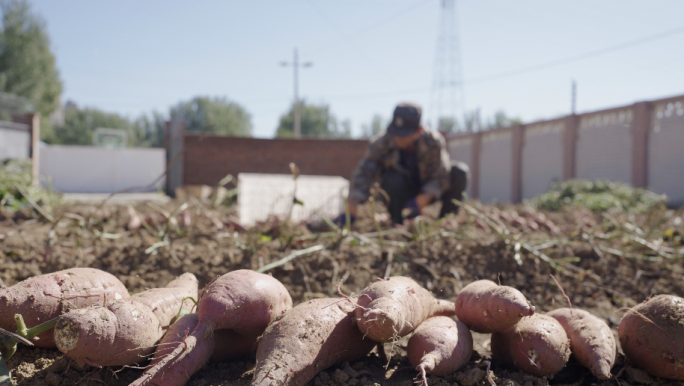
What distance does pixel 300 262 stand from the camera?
2451 mm

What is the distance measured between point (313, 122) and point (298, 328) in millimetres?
51381

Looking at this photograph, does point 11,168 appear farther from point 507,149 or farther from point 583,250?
point 507,149

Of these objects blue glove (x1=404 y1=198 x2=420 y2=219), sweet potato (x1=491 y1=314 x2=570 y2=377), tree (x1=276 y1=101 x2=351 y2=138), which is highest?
tree (x1=276 y1=101 x2=351 y2=138)

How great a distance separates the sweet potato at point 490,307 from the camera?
4.69 feet

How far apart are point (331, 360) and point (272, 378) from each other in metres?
0.27

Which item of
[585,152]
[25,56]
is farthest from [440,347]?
[25,56]

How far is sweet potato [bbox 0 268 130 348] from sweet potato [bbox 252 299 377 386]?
56 cm

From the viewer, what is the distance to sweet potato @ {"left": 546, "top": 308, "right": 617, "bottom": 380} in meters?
1.47

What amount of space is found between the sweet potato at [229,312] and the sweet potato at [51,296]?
311 millimetres

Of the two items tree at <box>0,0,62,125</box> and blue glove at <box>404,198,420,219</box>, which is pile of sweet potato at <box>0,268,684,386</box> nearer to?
blue glove at <box>404,198,420,219</box>

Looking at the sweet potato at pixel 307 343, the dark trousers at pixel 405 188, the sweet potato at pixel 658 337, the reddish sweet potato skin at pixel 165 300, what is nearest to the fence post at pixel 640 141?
the dark trousers at pixel 405 188

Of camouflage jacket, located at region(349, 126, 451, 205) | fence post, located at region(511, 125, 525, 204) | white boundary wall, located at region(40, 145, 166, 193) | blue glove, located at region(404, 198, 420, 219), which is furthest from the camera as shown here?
white boundary wall, located at region(40, 145, 166, 193)

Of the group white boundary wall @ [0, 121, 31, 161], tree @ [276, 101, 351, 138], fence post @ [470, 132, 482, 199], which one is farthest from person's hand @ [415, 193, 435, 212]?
tree @ [276, 101, 351, 138]

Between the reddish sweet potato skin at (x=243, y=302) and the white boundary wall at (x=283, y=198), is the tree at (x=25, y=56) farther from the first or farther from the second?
the reddish sweet potato skin at (x=243, y=302)
